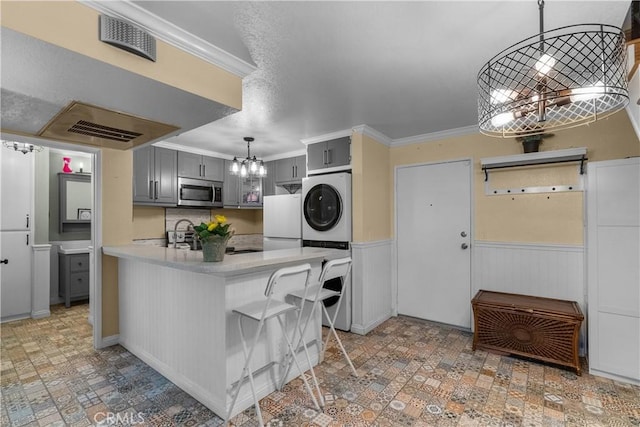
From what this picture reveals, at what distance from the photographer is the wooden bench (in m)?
2.53

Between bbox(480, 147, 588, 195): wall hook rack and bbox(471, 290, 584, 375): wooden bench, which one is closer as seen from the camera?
bbox(471, 290, 584, 375): wooden bench

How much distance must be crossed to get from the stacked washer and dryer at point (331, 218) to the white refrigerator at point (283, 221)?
0.11 meters

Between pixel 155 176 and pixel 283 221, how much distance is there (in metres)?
1.77

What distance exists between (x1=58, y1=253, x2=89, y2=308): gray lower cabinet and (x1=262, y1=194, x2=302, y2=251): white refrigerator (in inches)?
106

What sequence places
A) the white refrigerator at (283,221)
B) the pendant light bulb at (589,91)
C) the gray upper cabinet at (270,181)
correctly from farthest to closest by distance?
the gray upper cabinet at (270,181), the white refrigerator at (283,221), the pendant light bulb at (589,91)

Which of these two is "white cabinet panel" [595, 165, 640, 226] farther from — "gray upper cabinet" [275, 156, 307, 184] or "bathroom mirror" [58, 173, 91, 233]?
"bathroom mirror" [58, 173, 91, 233]

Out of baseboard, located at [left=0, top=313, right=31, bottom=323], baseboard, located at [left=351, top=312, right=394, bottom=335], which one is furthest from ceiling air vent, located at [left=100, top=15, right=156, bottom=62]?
baseboard, located at [left=0, top=313, right=31, bottom=323]

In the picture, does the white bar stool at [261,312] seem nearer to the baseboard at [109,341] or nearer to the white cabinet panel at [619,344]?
the baseboard at [109,341]

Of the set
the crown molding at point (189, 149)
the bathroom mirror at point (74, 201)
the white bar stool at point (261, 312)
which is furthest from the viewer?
the bathroom mirror at point (74, 201)

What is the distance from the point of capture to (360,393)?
88.4 inches

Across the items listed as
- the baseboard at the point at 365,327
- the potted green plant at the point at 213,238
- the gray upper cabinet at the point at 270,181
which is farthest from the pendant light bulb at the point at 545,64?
the gray upper cabinet at the point at 270,181

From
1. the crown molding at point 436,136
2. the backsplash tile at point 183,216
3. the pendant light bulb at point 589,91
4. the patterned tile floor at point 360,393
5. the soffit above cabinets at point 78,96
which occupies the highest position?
the crown molding at point 436,136

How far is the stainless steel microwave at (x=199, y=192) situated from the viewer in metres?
4.25

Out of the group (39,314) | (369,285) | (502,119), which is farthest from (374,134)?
(39,314)
